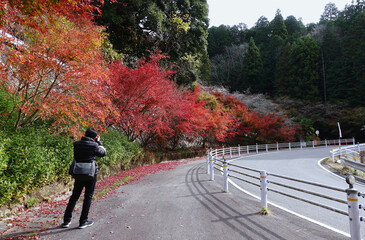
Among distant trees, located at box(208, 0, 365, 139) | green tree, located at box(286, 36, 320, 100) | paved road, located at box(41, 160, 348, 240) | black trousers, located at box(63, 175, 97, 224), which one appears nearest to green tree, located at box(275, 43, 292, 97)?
distant trees, located at box(208, 0, 365, 139)

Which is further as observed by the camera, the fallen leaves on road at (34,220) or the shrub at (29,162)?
the shrub at (29,162)

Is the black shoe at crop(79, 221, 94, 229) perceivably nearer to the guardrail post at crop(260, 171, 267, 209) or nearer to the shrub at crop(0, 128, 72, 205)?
the shrub at crop(0, 128, 72, 205)

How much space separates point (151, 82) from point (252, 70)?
39.6 metres

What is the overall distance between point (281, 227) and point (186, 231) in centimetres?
174

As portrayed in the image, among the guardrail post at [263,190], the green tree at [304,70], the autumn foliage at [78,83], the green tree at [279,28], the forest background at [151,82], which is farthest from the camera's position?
the green tree at [279,28]

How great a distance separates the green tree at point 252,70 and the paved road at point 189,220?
44098 millimetres

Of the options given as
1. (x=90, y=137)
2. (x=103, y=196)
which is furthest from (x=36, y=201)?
(x=90, y=137)

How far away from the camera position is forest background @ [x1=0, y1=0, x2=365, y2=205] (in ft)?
19.1

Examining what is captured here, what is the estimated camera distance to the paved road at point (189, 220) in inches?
142

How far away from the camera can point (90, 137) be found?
4117 millimetres

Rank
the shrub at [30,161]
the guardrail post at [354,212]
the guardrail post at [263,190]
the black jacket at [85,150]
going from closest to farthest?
the guardrail post at [354,212] → the black jacket at [85,150] → the shrub at [30,161] → the guardrail post at [263,190]

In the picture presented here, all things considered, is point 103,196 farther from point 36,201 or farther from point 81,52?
point 81,52

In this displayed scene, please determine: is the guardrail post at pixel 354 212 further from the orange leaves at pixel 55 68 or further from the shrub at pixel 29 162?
the orange leaves at pixel 55 68

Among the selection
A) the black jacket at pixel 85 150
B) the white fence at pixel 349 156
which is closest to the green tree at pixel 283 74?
the white fence at pixel 349 156
